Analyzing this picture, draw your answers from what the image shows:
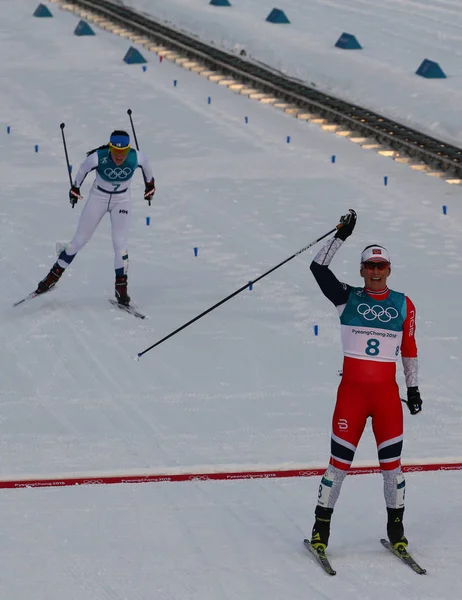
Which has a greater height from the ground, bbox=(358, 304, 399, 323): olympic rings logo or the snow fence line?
bbox=(358, 304, 399, 323): olympic rings logo

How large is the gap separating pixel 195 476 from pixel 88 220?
4.37 m

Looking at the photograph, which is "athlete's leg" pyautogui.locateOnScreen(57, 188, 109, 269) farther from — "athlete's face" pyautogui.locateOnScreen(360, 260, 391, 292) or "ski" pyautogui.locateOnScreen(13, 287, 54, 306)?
"athlete's face" pyautogui.locateOnScreen(360, 260, 391, 292)

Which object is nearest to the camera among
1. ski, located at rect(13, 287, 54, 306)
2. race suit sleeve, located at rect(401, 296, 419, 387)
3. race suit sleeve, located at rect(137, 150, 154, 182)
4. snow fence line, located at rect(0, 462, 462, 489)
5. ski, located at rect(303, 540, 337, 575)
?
ski, located at rect(303, 540, 337, 575)

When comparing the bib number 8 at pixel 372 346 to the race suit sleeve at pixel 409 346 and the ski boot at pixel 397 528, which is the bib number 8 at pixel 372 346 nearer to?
the race suit sleeve at pixel 409 346

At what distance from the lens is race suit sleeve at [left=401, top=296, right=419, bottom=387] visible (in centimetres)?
811

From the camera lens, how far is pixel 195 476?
943 centimetres

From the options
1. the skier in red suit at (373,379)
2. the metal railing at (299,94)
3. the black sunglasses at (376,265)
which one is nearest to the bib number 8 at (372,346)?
the skier in red suit at (373,379)

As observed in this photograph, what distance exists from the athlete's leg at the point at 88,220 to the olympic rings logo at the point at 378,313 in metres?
5.44

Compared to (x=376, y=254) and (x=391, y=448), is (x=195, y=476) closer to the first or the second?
(x=391, y=448)

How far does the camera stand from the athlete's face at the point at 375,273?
8.05 m

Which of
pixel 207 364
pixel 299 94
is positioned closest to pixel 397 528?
pixel 207 364

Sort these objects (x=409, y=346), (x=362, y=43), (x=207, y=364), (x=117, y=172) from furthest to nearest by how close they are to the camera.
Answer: (x=362, y=43), (x=117, y=172), (x=207, y=364), (x=409, y=346)

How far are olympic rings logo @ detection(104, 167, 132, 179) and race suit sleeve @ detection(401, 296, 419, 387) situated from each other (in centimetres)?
529

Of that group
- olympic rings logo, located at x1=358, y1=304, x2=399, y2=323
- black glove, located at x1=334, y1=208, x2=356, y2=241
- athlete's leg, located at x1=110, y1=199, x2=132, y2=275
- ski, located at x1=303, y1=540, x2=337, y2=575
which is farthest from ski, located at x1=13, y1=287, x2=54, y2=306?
olympic rings logo, located at x1=358, y1=304, x2=399, y2=323
